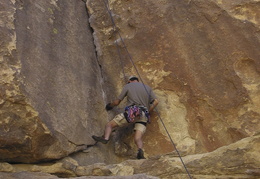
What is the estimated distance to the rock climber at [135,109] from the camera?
6.77 meters

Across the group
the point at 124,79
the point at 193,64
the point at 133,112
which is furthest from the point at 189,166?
the point at 124,79

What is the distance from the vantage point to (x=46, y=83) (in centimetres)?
639

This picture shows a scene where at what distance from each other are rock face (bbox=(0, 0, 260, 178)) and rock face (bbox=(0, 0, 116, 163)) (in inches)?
0.7

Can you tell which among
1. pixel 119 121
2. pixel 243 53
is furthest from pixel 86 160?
pixel 243 53

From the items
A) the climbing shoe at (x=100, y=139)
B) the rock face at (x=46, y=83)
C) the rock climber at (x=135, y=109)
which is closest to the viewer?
the rock face at (x=46, y=83)

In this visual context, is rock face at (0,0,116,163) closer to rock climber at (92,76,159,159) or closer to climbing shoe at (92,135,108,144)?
climbing shoe at (92,135,108,144)

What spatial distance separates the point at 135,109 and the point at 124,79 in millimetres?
1079

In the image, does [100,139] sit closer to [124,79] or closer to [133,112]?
[133,112]

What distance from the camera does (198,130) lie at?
22.8 feet

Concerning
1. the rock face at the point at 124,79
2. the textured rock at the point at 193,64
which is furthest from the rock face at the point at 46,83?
the textured rock at the point at 193,64

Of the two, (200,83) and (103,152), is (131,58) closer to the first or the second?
(200,83)

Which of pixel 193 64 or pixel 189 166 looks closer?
pixel 189 166

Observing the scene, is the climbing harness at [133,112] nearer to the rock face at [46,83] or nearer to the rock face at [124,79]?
the rock face at [124,79]

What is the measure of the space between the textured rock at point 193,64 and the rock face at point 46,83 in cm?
59
